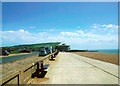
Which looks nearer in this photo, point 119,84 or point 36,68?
point 119,84

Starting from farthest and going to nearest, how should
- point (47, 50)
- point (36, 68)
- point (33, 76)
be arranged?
1. point (47, 50)
2. point (36, 68)
3. point (33, 76)

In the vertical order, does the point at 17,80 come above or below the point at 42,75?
above

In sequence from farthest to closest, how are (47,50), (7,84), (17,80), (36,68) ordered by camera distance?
1. (47,50)
2. (36,68)
3. (17,80)
4. (7,84)

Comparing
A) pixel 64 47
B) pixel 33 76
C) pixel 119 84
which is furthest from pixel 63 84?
pixel 64 47

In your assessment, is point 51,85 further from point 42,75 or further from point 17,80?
point 17,80

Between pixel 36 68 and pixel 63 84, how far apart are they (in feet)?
7.89

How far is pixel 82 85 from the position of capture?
5359 millimetres

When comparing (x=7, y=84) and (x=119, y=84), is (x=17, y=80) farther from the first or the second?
(x=119, y=84)

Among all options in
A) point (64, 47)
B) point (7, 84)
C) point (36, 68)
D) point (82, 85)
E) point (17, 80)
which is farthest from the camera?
point (64, 47)

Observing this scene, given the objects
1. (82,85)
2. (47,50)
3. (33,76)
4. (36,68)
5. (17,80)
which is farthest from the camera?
(47,50)

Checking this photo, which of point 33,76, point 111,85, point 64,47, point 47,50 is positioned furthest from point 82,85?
point 64,47

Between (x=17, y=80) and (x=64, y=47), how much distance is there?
93016mm

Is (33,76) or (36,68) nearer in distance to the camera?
(33,76)

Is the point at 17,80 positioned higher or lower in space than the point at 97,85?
higher
